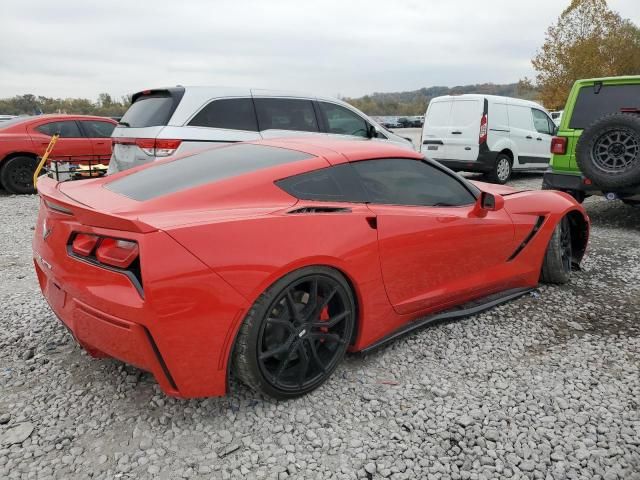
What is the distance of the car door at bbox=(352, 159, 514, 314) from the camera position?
2.83 metres

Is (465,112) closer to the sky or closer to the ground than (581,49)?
closer to the ground

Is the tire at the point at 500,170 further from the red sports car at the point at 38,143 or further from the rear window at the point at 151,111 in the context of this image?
the red sports car at the point at 38,143

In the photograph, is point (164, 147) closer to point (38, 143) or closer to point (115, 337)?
point (115, 337)

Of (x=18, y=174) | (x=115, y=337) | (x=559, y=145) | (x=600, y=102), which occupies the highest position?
(x=600, y=102)

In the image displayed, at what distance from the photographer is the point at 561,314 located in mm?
3645

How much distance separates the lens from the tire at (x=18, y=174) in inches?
348

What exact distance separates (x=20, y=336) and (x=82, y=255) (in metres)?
1.33

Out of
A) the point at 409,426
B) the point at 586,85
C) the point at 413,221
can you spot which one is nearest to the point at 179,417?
the point at 409,426

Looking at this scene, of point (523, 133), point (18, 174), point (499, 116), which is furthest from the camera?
point (523, 133)

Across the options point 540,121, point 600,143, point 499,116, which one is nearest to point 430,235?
point 600,143

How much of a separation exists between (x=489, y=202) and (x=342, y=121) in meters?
4.20

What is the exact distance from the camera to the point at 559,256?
4.04 metres

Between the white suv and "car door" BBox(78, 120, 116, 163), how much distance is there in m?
3.47

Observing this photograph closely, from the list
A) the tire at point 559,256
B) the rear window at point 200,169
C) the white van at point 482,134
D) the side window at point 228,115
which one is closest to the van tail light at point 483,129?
the white van at point 482,134
